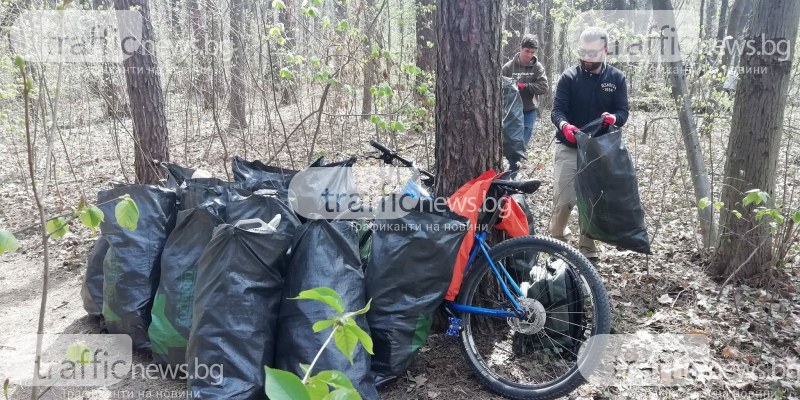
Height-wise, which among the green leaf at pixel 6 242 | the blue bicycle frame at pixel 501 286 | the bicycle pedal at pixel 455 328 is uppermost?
the green leaf at pixel 6 242

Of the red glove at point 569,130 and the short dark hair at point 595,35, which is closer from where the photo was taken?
the red glove at point 569,130

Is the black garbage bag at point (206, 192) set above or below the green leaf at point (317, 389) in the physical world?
below

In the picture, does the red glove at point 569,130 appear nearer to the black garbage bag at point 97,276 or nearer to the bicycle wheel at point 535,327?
the bicycle wheel at point 535,327

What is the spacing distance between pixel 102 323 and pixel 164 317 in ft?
2.98

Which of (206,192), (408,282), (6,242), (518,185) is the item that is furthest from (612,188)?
(6,242)

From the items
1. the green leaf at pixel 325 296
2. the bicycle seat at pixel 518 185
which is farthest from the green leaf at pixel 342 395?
the bicycle seat at pixel 518 185

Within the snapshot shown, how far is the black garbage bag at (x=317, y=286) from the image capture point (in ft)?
8.08

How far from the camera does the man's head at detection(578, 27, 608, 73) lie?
12.4 ft

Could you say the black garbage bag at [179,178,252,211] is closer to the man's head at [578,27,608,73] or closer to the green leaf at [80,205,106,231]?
the green leaf at [80,205,106,231]

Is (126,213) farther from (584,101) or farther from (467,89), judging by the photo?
(584,101)

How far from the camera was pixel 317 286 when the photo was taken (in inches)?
101

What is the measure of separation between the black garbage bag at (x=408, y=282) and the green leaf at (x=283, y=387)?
1.82 metres

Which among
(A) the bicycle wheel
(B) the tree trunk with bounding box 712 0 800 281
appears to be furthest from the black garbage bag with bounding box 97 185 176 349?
(B) the tree trunk with bounding box 712 0 800 281

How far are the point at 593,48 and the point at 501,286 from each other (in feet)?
6.80
